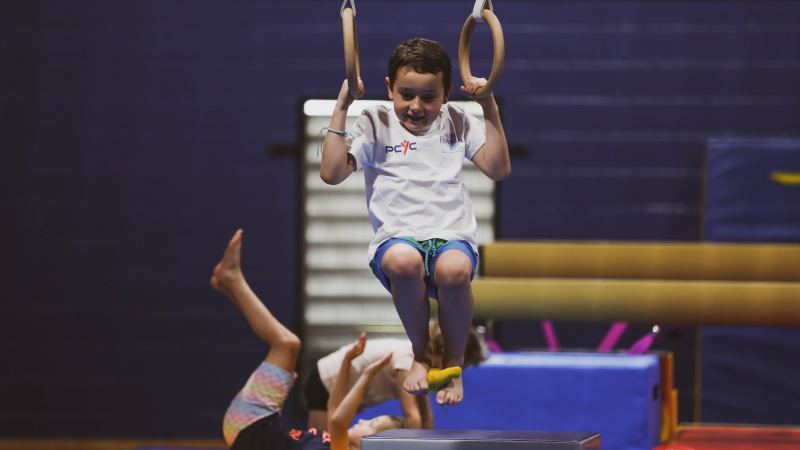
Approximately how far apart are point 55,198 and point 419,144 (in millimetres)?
4617

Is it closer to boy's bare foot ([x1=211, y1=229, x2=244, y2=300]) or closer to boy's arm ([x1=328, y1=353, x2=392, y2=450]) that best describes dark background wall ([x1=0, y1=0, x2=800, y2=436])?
boy's bare foot ([x1=211, y1=229, x2=244, y2=300])

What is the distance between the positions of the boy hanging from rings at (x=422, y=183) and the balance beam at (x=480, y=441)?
304mm

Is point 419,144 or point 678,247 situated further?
point 678,247

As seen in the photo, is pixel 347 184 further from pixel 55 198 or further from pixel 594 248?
pixel 594 248

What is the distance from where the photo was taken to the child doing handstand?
4.72 meters

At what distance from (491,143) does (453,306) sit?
0.52 m

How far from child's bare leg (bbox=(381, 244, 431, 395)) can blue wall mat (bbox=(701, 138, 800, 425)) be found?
368 cm

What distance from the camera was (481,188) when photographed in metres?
7.34

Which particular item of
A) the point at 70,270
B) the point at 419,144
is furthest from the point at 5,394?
the point at 419,144

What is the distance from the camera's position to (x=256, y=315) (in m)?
5.22

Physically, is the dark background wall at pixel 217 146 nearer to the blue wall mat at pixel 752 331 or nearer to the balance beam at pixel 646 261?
the blue wall mat at pixel 752 331

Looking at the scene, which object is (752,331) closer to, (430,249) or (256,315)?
(256,315)

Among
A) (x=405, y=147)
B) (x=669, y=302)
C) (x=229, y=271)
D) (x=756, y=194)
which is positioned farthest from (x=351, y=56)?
(x=756, y=194)

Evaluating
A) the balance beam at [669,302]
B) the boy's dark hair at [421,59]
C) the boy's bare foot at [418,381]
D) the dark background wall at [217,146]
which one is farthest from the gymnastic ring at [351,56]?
the dark background wall at [217,146]
